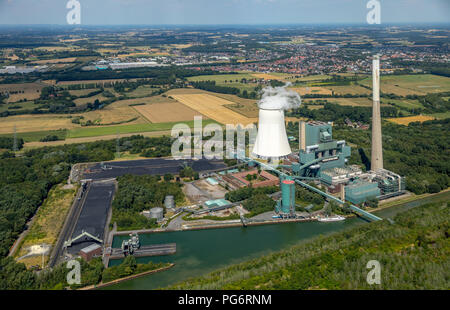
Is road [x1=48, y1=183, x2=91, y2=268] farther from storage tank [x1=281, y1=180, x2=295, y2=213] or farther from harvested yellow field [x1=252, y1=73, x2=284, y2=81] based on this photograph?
harvested yellow field [x1=252, y1=73, x2=284, y2=81]

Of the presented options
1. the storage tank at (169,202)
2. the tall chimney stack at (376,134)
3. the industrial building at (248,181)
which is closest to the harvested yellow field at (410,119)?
the tall chimney stack at (376,134)

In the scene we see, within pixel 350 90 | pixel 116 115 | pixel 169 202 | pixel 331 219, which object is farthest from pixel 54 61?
pixel 331 219

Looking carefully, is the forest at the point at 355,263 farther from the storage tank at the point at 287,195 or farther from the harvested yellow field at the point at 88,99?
the harvested yellow field at the point at 88,99

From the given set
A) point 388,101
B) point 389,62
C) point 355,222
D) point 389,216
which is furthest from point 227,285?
point 389,62

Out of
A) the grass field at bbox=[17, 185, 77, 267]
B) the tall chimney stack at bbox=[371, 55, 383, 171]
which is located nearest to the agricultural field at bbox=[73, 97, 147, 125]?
the grass field at bbox=[17, 185, 77, 267]

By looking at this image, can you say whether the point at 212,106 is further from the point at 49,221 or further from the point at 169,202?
the point at 49,221
